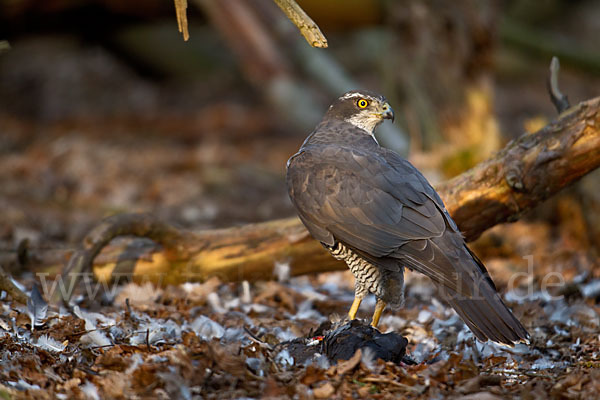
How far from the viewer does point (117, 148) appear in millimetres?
8938

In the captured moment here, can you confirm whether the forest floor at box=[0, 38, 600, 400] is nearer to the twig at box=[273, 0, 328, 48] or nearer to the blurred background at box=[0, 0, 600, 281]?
the blurred background at box=[0, 0, 600, 281]

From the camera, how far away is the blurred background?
20.4ft

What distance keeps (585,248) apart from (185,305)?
326 cm

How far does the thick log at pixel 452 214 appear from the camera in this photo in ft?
12.4

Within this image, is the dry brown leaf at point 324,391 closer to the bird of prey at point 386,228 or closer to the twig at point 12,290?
the bird of prey at point 386,228

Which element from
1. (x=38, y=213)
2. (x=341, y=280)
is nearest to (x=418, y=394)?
(x=341, y=280)

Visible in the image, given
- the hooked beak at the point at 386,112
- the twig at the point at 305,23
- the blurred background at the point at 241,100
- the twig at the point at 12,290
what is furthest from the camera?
the blurred background at the point at 241,100

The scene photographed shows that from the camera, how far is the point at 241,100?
12.3 metres

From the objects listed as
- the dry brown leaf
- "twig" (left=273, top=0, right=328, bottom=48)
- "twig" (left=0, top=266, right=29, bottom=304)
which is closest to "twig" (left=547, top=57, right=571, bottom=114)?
"twig" (left=273, top=0, right=328, bottom=48)

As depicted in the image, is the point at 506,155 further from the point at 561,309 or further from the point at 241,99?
the point at 241,99

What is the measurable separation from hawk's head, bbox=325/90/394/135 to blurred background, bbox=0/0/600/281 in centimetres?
187

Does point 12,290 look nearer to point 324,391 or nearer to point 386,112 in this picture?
point 324,391

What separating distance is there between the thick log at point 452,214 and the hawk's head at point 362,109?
1.96 feet

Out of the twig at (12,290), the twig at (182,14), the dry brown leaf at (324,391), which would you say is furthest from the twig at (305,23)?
the twig at (12,290)
